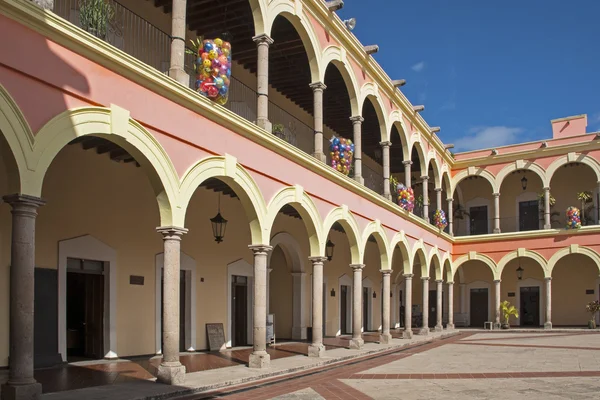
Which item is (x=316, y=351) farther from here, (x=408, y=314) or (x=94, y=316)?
(x=408, y=314)

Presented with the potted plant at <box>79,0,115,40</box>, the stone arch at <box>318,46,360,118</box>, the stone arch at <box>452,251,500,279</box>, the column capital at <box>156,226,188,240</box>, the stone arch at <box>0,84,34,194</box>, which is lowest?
the stone arch at <box>452,251,500,279</box>

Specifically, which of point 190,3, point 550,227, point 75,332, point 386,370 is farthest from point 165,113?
point 550,227

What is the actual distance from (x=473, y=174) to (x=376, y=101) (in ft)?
44.0

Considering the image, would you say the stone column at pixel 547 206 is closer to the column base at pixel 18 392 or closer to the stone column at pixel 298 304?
the stone column at pixel 298 304

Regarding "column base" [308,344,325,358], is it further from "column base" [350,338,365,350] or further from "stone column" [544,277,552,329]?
"stone column" [544,277,552,329]

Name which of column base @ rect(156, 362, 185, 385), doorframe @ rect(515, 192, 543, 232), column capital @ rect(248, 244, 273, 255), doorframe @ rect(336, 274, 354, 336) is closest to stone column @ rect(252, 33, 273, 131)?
column capital @ rect(248, 244, 273, 255)

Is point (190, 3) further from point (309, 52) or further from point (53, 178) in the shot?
point (53, 178)

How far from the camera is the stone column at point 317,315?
592 inches

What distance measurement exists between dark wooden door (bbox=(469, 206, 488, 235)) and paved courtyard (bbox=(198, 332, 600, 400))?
15343 mm

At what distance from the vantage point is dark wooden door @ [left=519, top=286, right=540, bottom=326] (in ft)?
103

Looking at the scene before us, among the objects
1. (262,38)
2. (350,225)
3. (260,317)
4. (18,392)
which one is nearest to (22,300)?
(18,392)

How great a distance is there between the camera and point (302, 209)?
15219 mm

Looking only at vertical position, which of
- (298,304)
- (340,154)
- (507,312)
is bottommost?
(507,312)

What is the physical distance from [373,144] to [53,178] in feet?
52.3
